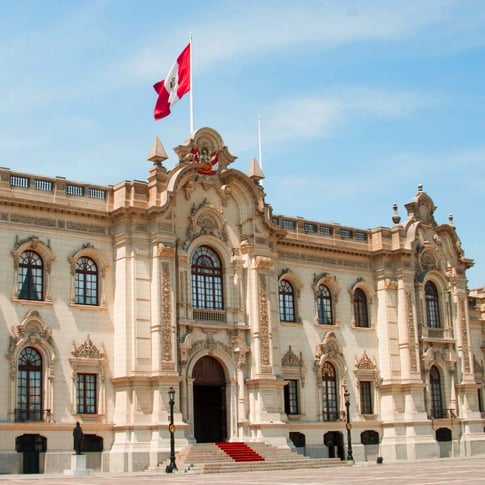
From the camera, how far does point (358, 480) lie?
92.6ft

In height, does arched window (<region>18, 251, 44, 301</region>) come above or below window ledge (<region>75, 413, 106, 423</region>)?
above

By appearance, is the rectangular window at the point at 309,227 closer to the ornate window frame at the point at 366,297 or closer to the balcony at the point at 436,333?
the ornate window frame at the point at 366,297

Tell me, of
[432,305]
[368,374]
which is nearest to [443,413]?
[368,374]

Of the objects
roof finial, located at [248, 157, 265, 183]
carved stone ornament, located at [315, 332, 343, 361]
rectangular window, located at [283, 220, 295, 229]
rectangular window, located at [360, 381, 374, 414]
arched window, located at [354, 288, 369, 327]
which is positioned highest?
roof finial, located at [248, 157, 265, 183]

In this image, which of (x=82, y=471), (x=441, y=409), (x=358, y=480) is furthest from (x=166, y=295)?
(x=441, y=409)

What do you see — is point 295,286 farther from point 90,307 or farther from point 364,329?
point 90,307

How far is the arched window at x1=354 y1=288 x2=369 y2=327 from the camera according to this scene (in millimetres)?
50487

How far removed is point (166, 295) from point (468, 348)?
68.3 feet

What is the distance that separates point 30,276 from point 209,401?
1075 centimetres

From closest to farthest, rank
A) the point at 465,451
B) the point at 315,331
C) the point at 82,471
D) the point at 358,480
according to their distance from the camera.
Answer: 1. the point at 358,480
2. the point at 82,471
3. the point at 315,331
4. the point at 465,451

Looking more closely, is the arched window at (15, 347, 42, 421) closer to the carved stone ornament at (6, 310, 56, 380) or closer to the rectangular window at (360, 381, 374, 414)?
the carved stone ornament at (6, 310, 56, 380)

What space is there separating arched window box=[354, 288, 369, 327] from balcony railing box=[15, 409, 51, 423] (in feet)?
62.0

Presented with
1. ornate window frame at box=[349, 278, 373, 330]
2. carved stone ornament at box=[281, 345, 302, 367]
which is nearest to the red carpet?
carved stone ornament at box=[281, 345, 302, 367]

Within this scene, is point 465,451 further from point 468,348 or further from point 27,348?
point 27,348
